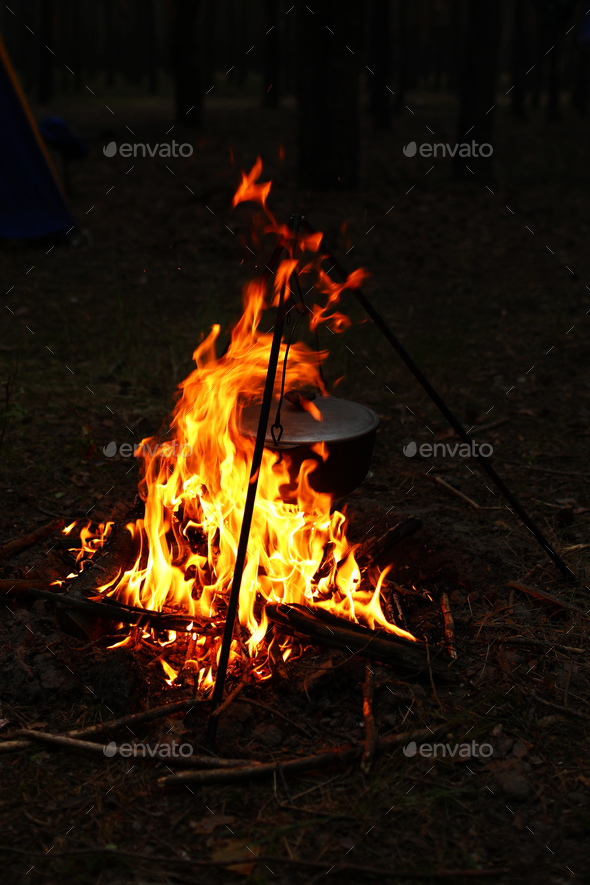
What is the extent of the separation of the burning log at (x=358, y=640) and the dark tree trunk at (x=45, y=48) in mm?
23907

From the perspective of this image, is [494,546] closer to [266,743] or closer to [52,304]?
[266,743]

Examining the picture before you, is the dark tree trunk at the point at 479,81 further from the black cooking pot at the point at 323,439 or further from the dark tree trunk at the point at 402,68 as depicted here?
the dark tree trunk at the point at 402,68

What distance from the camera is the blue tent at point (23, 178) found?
893 centimetres

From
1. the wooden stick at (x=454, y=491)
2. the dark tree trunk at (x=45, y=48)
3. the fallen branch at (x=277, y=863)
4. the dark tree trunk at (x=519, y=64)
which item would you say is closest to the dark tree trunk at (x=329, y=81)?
the wooden stick at (x=454, y=491)

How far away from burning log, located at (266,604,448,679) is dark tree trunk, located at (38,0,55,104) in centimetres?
2391

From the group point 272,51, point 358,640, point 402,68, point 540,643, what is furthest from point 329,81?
point 402,68

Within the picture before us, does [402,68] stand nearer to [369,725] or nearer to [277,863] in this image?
[369,725]

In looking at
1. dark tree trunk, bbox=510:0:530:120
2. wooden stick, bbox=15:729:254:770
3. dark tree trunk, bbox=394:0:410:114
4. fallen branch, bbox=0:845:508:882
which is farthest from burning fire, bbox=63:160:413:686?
dark tree trunk, bbox=510:0:530:120

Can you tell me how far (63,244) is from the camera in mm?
9992

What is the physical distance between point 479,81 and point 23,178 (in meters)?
7.23

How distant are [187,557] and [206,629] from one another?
52 cm

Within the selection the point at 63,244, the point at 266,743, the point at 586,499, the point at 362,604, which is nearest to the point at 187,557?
the point at 362,604

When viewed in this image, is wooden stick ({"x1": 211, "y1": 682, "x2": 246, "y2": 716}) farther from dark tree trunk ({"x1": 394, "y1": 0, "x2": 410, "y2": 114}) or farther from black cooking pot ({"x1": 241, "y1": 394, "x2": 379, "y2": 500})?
dark tree trunk ({"x1": 394, "y1": 0, "x2": 410, "y2": 114})

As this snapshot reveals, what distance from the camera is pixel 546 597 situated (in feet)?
11.8
